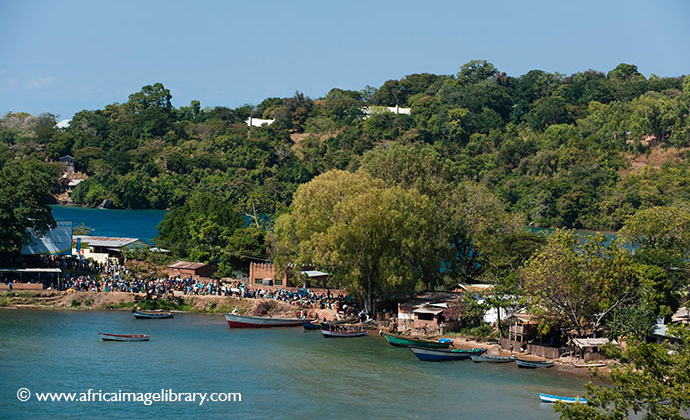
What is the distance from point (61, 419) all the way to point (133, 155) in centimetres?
14294

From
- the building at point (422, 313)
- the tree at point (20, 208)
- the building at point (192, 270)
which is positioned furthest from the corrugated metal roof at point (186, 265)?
the building at point (422, 313)

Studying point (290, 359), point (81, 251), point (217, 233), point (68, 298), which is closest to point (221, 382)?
point (290, 359)

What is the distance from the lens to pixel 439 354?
46.2 meters

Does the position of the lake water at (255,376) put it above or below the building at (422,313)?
below

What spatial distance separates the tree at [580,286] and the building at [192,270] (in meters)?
28.1

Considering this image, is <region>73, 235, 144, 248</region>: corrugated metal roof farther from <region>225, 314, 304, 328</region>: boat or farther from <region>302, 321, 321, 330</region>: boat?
<region>302, 321, 321, 330</region>: boat

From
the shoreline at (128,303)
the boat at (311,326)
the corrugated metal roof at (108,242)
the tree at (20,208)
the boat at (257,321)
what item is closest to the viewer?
the boat at (311,326)

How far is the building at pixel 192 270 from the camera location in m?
65.0

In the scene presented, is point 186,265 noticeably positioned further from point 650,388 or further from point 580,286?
point 650,388

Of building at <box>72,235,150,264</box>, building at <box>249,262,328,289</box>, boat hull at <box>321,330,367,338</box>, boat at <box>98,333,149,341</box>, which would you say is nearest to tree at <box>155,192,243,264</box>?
building at <box>72,235,150,264</box>

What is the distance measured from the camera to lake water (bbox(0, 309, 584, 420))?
36.7 m

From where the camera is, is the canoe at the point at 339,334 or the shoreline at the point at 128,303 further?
the shoreline at the point at 128,303

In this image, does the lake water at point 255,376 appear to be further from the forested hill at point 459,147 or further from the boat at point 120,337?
the forested hill at point 459,147

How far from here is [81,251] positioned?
238 feet
